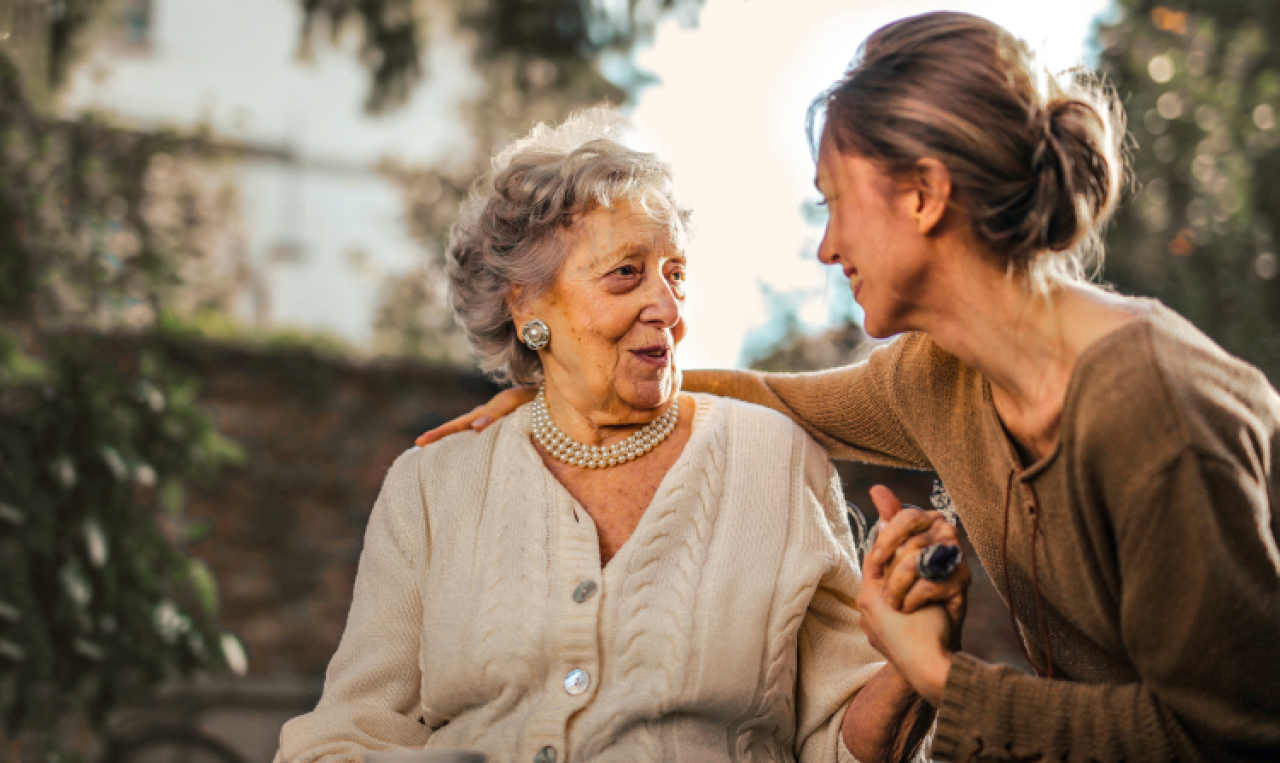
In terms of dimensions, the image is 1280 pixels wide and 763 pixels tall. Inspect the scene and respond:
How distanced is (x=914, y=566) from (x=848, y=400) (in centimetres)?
57

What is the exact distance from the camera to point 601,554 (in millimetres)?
2088

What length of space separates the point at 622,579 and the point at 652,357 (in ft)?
1.57

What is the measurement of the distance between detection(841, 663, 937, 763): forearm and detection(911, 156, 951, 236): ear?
0.83 m

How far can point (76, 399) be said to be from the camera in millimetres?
3613

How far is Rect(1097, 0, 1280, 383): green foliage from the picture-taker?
16.1 feet

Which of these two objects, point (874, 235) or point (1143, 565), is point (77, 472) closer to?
point (874, 235)

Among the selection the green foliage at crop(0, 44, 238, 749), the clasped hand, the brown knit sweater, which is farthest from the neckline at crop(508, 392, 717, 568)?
the green foliage at crop(0, 44, 238, 749)

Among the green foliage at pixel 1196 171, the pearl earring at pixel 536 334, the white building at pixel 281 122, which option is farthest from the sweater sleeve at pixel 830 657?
the white building at pixel 281 122

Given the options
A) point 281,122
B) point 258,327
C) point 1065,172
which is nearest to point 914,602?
point 1065,172

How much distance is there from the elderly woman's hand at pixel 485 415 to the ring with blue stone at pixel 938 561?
109 centimetres

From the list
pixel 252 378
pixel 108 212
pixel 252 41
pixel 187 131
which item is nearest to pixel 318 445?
pixel 252 378

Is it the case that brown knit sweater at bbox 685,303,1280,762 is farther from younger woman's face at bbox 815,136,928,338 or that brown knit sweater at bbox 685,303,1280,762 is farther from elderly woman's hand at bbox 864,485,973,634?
younger woman's face at bbox 815,136,928,338

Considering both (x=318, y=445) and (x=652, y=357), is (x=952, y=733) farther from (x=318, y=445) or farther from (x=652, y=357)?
(x=318, y=445)

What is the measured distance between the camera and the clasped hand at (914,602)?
1.65 meters
